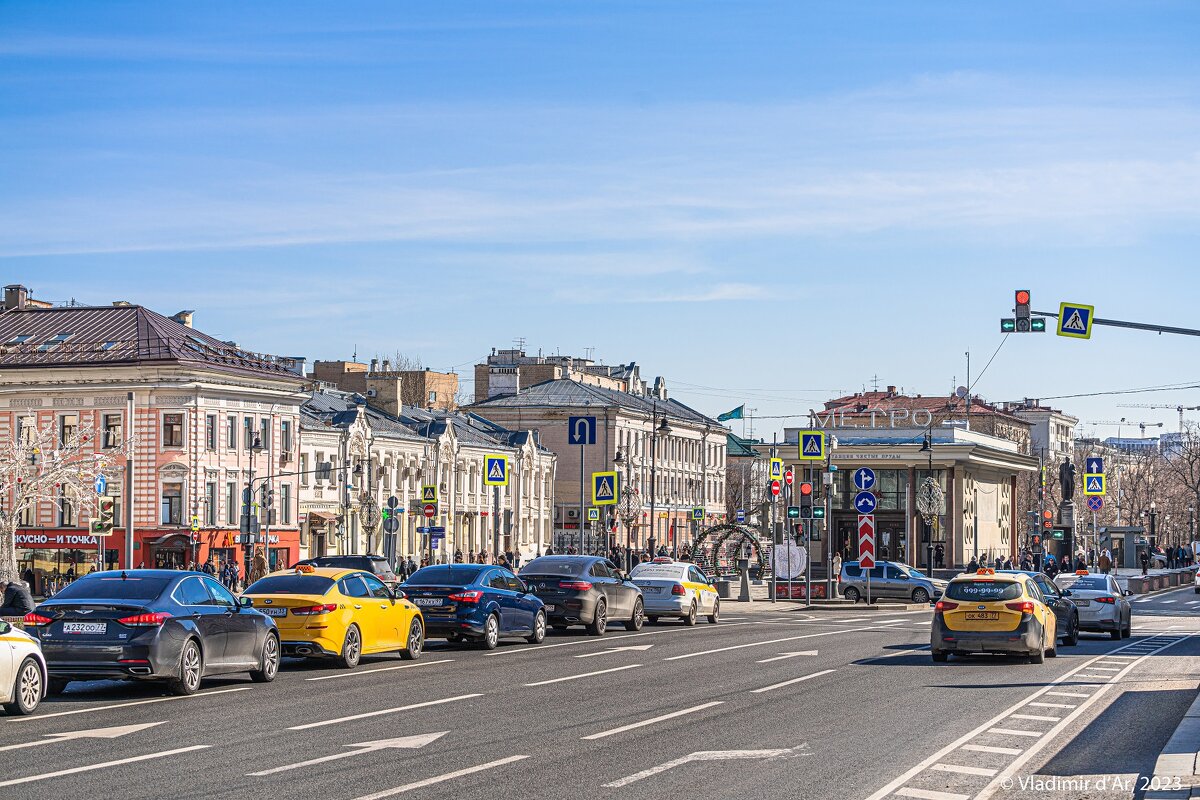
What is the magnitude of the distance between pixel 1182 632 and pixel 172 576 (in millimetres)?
27360

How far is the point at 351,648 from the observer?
24000 millimetres

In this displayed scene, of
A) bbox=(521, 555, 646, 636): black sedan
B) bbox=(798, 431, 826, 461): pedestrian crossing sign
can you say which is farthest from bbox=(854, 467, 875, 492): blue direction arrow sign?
bbox=(521, 555, 646, 636): black sedan

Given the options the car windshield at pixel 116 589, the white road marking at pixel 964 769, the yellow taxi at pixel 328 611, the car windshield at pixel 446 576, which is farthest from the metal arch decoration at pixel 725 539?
the white road marking at pixel 964 769

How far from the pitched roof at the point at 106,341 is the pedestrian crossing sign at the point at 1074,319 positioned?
5333 cm

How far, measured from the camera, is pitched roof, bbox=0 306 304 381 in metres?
78.6

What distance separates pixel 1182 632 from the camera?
129 feet

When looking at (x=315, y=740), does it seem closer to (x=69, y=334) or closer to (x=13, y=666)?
(x=13, y=666)

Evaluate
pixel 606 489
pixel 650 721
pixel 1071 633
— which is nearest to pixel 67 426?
pixel 606 489

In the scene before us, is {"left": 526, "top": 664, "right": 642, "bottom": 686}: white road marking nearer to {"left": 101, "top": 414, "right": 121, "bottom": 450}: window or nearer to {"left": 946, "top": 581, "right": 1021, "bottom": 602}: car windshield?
{"left": 946, "top": 581, "right": 1021, "bottom": 602}: car windshield

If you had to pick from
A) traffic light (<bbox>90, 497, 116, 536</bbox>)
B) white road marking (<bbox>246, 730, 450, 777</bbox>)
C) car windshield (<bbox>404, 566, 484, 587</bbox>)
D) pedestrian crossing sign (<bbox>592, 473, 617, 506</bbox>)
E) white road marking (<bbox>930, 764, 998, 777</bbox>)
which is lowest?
white road marking (<bbox>930, 764, 998, 777</bbox>)

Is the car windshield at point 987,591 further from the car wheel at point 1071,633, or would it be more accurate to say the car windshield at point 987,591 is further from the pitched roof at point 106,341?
the pitched roof at point 106,341

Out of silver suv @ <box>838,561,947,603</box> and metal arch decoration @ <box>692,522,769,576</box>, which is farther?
metal arch decoration @ <box>692,522,769,576</box>

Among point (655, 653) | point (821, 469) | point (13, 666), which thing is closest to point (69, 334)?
point (821, 469)

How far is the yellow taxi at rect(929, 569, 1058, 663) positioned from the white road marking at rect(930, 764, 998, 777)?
11.8m
